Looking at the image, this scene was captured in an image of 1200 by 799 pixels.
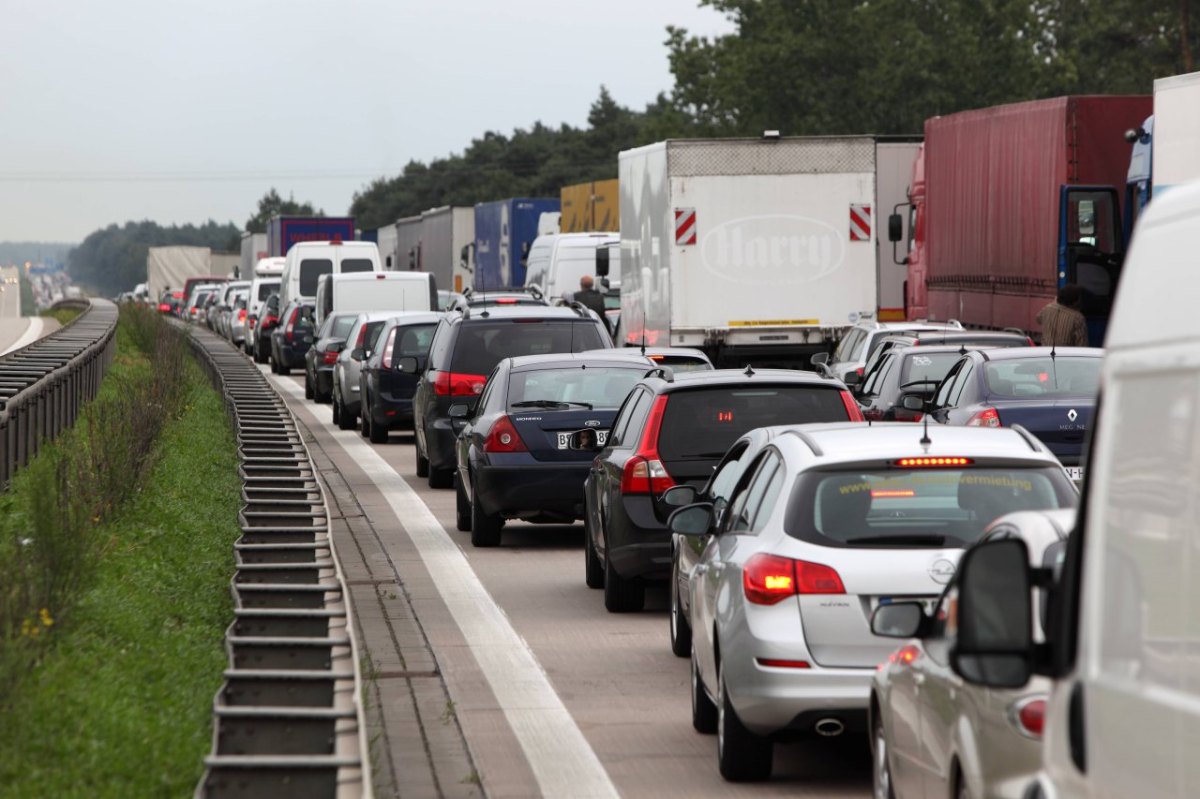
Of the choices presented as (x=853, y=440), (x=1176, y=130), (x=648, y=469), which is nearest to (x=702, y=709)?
(x=853, y=440)

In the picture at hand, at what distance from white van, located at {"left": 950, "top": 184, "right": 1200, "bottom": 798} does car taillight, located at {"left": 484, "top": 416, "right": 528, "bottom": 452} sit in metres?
12.4

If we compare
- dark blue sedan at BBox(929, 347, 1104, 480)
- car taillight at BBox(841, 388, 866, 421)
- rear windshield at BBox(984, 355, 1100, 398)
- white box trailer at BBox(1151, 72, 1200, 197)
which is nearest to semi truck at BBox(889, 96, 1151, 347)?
white box trailer at BBox(1151, 72, 1200, 197)

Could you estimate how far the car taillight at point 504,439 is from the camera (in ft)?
55.1

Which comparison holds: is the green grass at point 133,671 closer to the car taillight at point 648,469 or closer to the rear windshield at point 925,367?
the car taillight at point 648,469

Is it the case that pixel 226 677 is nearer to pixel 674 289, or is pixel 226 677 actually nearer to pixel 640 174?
pixel 674 289

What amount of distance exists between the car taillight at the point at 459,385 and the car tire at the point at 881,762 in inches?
580

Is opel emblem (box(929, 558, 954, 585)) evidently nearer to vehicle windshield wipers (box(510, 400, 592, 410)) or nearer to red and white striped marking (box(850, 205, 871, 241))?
vehicle windshield wipers (box(510, 400, 592, 410))

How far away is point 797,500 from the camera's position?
8469 millimetres

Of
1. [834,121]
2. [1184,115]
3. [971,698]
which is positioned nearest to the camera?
[971,698]

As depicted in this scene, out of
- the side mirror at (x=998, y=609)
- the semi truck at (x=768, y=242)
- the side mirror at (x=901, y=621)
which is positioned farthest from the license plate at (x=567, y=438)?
the semi truck at (x=768, y=242)

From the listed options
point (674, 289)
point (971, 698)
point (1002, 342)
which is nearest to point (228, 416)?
point (674, 289)

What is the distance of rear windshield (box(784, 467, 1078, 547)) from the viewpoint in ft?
27.3

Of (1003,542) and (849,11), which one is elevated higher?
(849,11)

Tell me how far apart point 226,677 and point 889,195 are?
3069 cm
